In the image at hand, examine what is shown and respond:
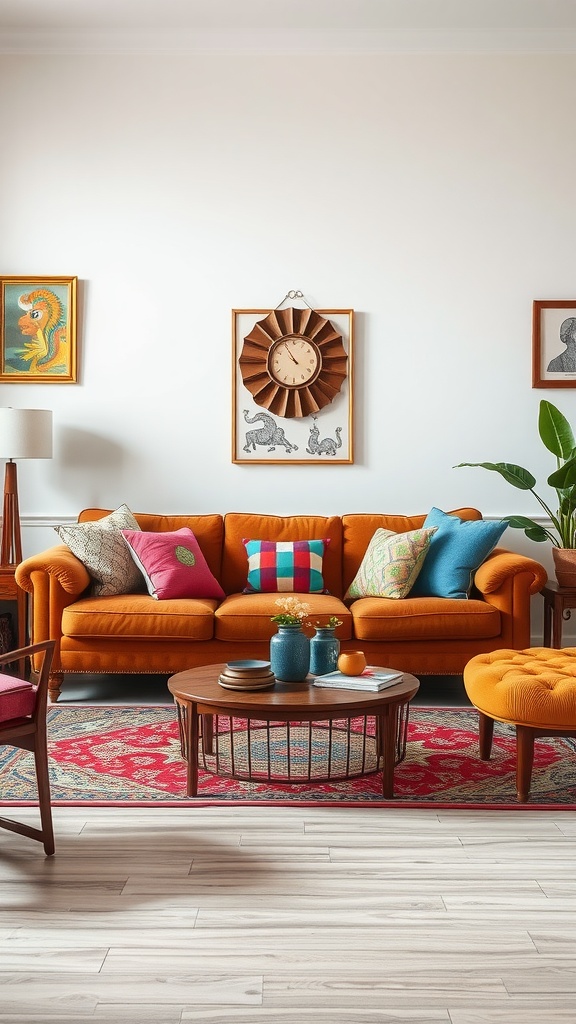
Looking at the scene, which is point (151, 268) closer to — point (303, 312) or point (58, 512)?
point (303, 312)

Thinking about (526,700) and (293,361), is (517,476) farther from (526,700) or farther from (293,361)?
(526,700)

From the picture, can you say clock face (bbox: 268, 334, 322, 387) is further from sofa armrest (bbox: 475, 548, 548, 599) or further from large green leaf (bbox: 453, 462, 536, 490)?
sofa armrest (bbox: 475, 548, 548, 599)

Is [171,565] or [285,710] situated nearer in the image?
[285,710]

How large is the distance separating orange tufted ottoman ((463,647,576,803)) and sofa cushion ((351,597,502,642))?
0.96m

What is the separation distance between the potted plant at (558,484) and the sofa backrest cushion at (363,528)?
0.32 metres

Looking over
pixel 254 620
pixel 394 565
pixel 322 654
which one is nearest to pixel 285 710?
pixel 322 654

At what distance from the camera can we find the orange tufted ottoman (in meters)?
3.05

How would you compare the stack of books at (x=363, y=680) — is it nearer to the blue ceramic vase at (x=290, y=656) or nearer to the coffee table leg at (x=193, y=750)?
the blue ceramic vase at (x=290, y=656)

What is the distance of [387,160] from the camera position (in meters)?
5.36

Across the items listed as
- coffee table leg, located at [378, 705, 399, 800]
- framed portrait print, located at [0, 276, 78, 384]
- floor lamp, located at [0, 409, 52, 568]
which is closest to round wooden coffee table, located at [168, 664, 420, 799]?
coffee table leg, located at [378, 705, 399, 800]

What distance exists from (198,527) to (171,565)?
1.74 ft

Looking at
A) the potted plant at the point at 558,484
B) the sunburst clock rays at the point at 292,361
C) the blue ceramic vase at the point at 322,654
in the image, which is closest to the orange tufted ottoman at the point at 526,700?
the blue ceramic vase at the point at 322,654

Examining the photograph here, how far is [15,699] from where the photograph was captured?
2619 millimetres

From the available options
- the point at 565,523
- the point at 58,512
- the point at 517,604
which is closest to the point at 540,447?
the point at 565,523
